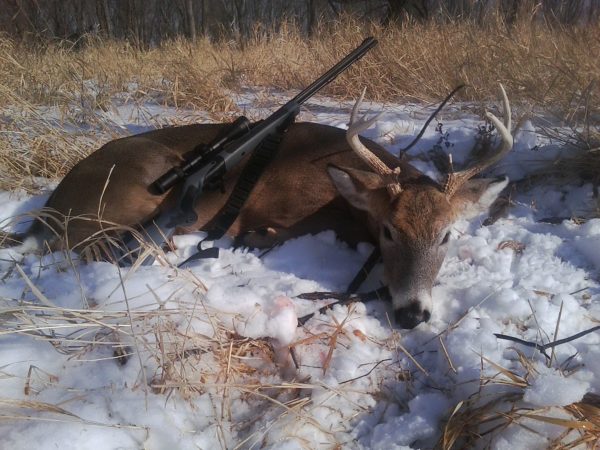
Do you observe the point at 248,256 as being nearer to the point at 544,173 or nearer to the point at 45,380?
the point at 45,380

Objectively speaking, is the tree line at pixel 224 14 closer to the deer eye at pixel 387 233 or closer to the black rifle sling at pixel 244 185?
the black rifle sling at pixel 244 185

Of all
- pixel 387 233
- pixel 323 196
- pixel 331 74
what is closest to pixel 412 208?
pixel 387 233

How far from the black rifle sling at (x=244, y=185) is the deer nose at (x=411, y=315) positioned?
4.95ft

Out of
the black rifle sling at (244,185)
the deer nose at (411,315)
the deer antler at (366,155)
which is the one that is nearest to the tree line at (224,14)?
the black rifle sling at (244,185)

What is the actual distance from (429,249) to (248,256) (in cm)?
109

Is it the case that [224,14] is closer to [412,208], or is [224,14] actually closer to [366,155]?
[366,155]

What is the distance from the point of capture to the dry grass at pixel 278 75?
438 cm

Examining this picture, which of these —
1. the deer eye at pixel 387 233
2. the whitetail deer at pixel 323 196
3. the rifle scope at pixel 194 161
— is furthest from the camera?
the rifle scope at pixel 194 161

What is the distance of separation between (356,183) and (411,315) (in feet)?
3.30

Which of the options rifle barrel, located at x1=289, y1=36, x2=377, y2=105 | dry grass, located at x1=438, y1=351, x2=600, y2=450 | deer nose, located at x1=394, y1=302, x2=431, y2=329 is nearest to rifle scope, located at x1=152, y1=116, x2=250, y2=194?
rifle barrel, located at x1=289, y1=36, x2=377, y2=105

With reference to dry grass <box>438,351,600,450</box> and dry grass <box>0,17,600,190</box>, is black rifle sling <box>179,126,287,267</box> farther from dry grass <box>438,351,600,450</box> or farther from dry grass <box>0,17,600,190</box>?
dry grass <box>438,351,600,450</box>

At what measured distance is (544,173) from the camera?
354 centimetres

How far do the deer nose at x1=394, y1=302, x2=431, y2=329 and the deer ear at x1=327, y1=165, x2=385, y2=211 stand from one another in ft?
2.86

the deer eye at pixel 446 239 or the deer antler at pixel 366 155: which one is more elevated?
the deer antler at pixel 366 155
